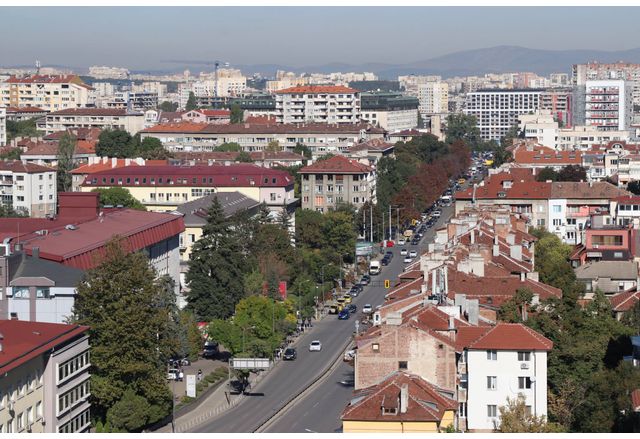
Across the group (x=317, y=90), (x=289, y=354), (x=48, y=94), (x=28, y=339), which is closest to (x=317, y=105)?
(x=317, y=90)

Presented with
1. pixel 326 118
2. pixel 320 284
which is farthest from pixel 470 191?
pixel 326 118

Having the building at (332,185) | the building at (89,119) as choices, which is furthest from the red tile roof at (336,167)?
the building at (89,119)

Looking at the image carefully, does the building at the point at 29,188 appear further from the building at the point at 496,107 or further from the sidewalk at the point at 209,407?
the building at the point at 496,107

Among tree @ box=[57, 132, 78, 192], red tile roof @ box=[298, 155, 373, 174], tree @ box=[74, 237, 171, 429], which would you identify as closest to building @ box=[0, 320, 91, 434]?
tree @ box=[74, 237, 171, 429]

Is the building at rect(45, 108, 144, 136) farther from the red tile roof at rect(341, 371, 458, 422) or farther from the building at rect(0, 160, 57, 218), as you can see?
the red tile roof at rect(341, 371, 458, 422)

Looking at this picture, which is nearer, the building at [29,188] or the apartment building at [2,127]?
the building at [29,188]

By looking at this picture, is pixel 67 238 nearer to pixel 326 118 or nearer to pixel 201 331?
pixel 201 331
